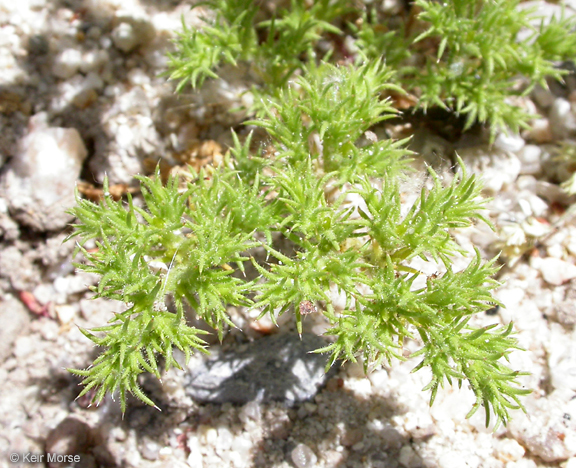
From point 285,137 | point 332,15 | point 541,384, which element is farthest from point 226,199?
point 541,384

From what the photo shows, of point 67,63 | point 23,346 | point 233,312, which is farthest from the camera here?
point 67,63

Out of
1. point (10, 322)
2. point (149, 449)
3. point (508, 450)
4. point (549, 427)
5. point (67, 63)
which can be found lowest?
point (149, 449)

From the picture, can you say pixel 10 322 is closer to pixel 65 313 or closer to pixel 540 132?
pixel 65 313

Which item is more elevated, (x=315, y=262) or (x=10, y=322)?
(x=315, y=262)

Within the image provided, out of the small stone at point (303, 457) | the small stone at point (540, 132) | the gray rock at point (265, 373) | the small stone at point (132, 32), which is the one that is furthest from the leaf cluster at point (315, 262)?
the small stone at point (132, 32)

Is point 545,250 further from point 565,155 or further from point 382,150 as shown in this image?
point 382,150

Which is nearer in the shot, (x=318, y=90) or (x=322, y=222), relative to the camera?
(x=322, y=222)

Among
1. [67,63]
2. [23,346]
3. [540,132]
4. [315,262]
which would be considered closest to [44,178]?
[67,63]

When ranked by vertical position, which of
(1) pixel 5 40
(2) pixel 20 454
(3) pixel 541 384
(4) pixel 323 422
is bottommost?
(2) pixel 20 454
